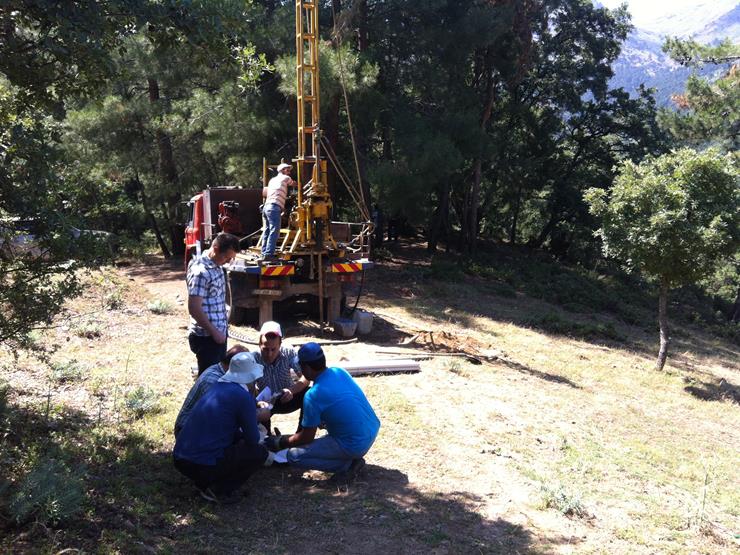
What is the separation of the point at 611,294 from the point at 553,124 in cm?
829

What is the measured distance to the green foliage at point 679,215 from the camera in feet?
39.0

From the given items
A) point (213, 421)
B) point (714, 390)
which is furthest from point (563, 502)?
point (714, 390)

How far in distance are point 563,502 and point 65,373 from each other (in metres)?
5.00

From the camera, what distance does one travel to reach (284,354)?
5410 mm

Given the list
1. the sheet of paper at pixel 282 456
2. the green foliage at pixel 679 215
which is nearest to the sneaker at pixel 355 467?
the sheet of paper at pixel 282 456

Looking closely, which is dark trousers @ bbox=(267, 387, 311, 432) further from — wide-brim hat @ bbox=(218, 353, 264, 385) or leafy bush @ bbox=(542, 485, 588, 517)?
leafy bush @ bbox=(542, 485, 588, 517)

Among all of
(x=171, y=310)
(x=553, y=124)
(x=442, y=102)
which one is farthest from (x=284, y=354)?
(x=553, y=124)

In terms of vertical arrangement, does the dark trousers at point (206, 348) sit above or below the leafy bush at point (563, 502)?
above

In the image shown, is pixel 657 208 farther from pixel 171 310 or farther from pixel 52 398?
pixel 52 398

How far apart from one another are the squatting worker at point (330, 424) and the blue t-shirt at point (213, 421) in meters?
0.61

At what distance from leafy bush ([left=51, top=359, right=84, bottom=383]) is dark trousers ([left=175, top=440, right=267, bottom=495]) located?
9.48ft

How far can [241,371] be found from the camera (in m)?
4.32

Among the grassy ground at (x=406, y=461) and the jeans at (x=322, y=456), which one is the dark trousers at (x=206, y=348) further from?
the jeans at (x=322, y=456)

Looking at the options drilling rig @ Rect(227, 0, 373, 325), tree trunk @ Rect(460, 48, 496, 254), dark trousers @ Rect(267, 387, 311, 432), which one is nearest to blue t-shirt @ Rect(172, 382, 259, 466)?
dark trousers @ Rect(267, 387, 311, 432)
